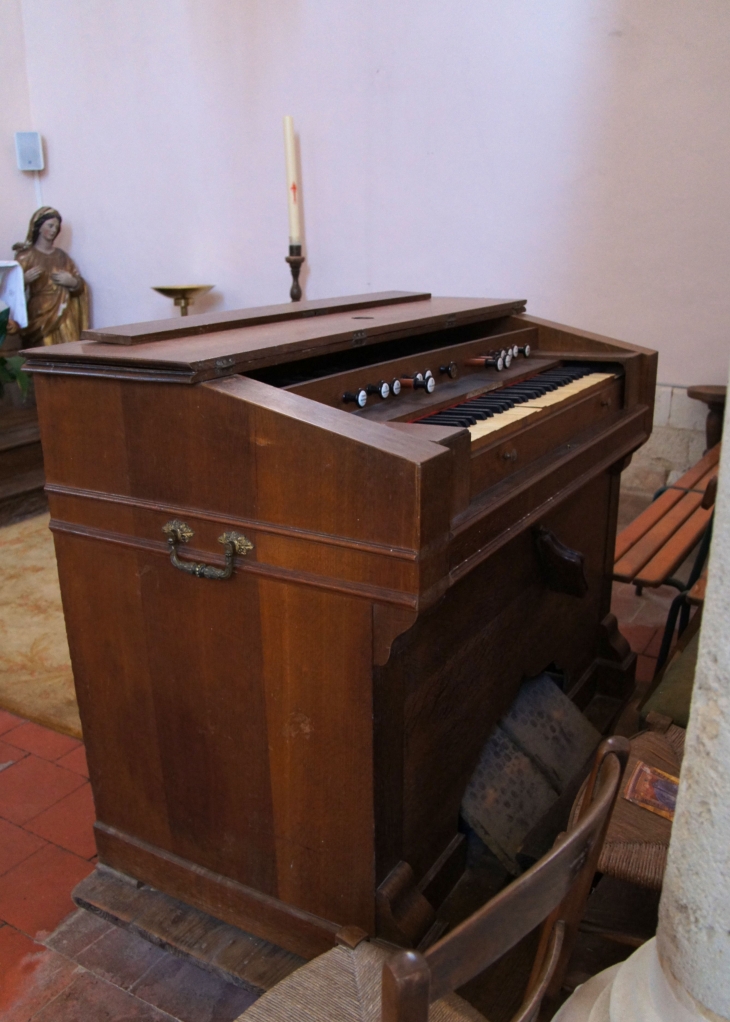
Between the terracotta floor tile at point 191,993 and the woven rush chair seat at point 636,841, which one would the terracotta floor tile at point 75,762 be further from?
the woven rush chair seat at point 636,841

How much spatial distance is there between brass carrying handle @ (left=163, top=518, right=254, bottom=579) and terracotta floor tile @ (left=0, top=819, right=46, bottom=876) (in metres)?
1.10

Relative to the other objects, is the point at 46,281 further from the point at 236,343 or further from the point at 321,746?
the point at 321,746

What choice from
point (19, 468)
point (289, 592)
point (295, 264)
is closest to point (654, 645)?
point (289, 592)

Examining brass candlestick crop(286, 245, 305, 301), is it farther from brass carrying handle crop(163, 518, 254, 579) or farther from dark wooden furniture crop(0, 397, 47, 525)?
brass carrying handle crop(163, 518, 254, 579)

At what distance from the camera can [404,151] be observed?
14.9 feet

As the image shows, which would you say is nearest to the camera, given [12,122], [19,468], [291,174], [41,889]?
[41,889]

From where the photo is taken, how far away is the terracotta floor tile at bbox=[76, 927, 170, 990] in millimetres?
1828

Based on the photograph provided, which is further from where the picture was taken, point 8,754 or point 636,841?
point 8,754

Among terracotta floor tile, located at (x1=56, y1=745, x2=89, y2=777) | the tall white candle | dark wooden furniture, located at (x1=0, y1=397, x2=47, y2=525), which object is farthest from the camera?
dark wooden furniture, located at (x1=0, y1=397, x2=47, y2=525)

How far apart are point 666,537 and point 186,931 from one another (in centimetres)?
187

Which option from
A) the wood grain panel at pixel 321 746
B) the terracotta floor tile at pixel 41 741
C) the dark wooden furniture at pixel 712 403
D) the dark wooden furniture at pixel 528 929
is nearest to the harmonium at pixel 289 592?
the wood grain panel at pixel 321 746

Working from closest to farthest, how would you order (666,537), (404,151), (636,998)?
(636,998), (666,537), (404,151)

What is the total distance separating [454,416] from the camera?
1.88m

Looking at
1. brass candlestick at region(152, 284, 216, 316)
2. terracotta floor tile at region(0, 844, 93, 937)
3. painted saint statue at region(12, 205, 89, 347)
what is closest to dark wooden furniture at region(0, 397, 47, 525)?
painted saint statue at region(12, 205, 89, 347)
